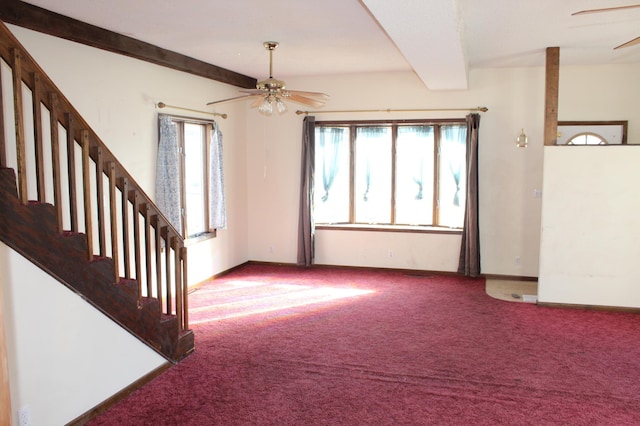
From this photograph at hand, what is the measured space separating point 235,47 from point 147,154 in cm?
148

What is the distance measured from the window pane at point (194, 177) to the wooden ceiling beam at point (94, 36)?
0.76m

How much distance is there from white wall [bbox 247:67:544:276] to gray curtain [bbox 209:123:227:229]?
1.13m

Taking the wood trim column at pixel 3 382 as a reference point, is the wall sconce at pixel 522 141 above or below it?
above

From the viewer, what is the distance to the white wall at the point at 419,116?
6934 millimetres

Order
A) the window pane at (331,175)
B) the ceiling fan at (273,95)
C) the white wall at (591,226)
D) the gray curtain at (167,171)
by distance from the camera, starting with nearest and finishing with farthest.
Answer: the ceiling fan at (273,95), the white wall at (591,226), the gray curtain at (167,171), the window pane at (331,175)

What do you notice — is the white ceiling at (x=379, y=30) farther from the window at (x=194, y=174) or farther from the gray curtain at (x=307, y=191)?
the gray curtain at (x=307, y=191)

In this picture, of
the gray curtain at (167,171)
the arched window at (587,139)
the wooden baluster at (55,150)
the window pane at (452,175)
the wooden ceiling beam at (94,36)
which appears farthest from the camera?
the window pane at (452,175)

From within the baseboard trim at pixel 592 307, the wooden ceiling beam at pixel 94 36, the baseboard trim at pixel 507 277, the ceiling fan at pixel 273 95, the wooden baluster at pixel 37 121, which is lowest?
the baseboard trim at pixel 592 307

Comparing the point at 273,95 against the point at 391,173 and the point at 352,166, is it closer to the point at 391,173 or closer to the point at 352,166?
the point at 352,166

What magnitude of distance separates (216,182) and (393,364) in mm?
3651

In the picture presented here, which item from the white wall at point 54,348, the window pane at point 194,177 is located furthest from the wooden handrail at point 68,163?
the window pane at point 194,177

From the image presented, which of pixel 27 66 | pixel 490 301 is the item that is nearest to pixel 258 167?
pixel 490 301

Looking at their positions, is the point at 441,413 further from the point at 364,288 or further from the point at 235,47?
the point at 235,47

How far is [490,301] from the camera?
6074 millimetres
